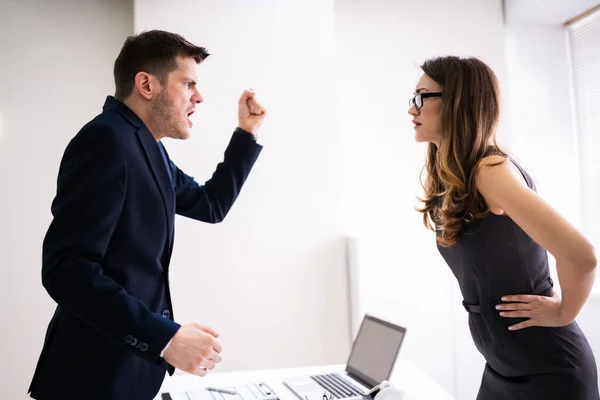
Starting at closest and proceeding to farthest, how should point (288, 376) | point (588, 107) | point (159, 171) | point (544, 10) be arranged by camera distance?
point (159, 171), point (288, 376), point (544, 10), point (588, 107)

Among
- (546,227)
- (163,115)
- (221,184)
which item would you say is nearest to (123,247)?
(163,115)

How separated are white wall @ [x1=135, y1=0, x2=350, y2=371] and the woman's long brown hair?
1.70m

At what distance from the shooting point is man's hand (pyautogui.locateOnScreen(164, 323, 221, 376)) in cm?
116

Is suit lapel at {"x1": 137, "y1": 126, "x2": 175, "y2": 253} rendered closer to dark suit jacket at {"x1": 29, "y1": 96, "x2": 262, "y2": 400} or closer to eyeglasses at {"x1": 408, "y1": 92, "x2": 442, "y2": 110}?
dark suit jacket at {"x1": 29, "y1": 96, "x2": 262, "y2": 400}

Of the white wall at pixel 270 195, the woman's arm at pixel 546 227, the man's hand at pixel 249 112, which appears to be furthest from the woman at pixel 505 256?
the white wall at pixel 270 195

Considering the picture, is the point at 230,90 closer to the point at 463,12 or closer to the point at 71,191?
the point at 463,12

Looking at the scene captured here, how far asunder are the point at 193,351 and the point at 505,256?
0.92m

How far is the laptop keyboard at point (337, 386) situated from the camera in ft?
5.84

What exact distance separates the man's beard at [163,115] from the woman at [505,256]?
82 centimetres

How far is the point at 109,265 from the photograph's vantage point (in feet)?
4.23

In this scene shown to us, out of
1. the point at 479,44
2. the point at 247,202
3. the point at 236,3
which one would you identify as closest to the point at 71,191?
the point at 247,202

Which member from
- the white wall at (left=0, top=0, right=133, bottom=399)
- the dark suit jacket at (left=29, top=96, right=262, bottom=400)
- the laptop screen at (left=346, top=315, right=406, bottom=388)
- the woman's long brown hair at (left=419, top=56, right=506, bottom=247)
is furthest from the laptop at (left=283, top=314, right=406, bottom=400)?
the white wall at (left=0, top=0, right=133, bottom=399)

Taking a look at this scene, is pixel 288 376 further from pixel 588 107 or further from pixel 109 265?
pixel 588 107

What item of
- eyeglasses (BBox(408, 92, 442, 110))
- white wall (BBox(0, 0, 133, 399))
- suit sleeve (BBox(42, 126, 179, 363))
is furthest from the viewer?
white wall (BBox(0, 0, 133, 399))
